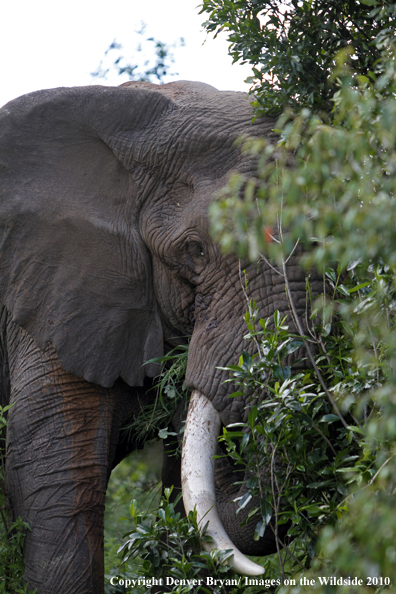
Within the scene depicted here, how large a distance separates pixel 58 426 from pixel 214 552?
1228 millimetres

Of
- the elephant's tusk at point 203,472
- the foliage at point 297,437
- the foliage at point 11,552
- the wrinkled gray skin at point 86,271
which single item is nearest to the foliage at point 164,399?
the wrinkled gray skin at point 86,271

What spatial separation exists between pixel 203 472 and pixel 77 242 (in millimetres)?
1303

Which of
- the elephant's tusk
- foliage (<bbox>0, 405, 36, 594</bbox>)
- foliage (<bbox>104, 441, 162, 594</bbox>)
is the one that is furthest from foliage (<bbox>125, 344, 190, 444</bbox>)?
foliage (<bbox>0, 405, 36, 594</bbox>)

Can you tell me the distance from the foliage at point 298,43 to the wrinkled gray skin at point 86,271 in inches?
10.8

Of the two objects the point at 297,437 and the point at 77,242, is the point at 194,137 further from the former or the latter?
the point at 297,437

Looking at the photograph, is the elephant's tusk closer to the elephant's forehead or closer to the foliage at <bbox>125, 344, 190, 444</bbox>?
the foliage at <bbox>125, 344, 190, 444</bbox>

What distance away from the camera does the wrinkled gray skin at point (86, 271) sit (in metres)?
3.25

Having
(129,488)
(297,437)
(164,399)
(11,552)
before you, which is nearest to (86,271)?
(164,399)

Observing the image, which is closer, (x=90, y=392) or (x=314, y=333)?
(x=314, y=333)

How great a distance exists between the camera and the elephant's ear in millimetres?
3328

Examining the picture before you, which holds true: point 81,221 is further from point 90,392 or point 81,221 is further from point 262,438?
point 262,438

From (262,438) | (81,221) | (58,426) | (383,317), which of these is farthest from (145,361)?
(383,317)

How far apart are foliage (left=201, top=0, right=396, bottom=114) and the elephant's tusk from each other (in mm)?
1382

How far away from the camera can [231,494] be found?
3.15 m
